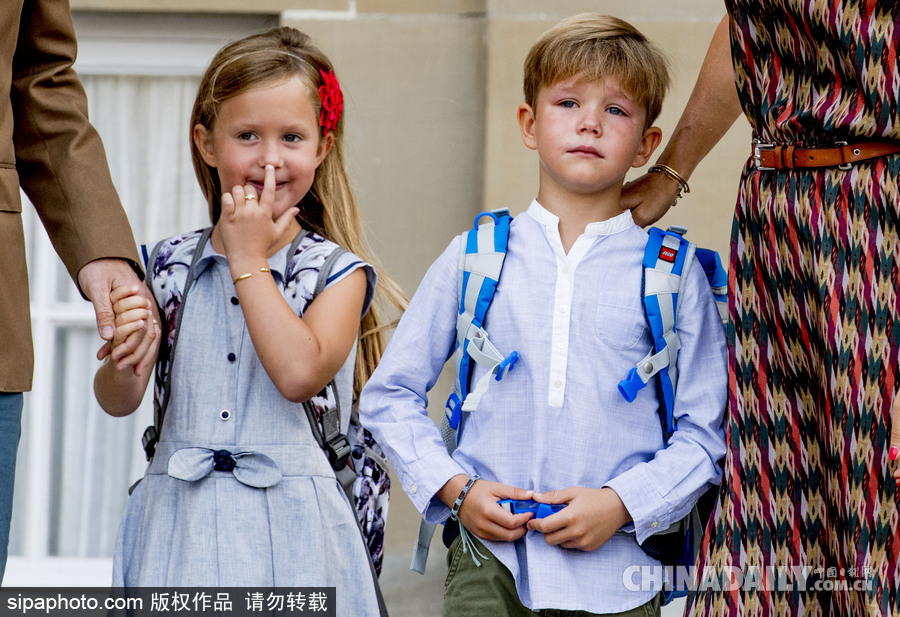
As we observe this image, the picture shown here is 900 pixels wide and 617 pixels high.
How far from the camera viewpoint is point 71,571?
13.9 ft

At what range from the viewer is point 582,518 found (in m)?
2.03

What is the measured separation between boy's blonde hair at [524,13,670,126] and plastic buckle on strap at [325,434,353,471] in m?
0.84

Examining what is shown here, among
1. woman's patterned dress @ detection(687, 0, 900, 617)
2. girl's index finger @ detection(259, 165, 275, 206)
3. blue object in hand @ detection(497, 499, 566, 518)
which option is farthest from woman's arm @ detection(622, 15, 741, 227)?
girl's index finger @ detection(259, 165, 275, 206)

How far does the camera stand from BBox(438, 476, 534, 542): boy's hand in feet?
6.70

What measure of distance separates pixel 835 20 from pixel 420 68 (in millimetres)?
2495

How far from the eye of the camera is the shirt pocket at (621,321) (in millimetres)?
2139

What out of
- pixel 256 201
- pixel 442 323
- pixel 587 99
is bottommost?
pixel 442 323

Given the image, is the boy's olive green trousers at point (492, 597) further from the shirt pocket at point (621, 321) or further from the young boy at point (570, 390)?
the shirt pocket at point (621, 321)

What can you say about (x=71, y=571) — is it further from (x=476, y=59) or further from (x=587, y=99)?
(x=587, y=99)

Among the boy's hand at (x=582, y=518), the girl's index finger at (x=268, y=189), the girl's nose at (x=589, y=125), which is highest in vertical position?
the girl's nose at (x=589, y=125)

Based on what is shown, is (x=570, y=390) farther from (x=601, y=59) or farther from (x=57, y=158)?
(x=57, y=158)

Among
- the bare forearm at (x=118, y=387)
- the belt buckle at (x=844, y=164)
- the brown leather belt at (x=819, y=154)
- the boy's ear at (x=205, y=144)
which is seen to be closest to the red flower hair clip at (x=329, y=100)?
the boy's ear at (x=205, y=144)

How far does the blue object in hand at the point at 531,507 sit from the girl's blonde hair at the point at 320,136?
2.48 feet

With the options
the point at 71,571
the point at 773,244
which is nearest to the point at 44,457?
the point at 71,571
